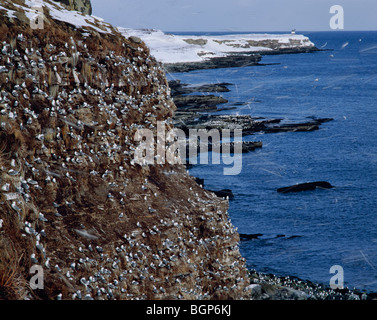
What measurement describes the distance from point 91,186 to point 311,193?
1231 inches

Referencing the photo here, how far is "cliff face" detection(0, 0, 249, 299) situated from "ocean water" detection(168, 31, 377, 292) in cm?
1523

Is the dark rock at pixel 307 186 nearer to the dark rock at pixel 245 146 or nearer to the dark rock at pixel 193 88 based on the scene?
the dark rock at pixel 245 146

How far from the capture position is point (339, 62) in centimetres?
16750

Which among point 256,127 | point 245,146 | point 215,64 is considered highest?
point 215,64

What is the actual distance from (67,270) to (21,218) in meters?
1.55

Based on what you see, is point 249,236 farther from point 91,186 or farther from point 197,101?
point 197,101

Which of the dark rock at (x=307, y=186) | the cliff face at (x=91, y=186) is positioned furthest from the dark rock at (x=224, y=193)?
the cliff face at (x=91, y=186)

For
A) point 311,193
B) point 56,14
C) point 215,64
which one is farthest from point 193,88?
point 56,14

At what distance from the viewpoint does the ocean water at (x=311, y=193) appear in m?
30.2

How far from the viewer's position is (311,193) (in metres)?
41.6

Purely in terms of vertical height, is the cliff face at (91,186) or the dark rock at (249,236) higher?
the cliff face at (91,186)

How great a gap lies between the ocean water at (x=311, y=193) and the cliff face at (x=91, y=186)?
1523 centimetres
